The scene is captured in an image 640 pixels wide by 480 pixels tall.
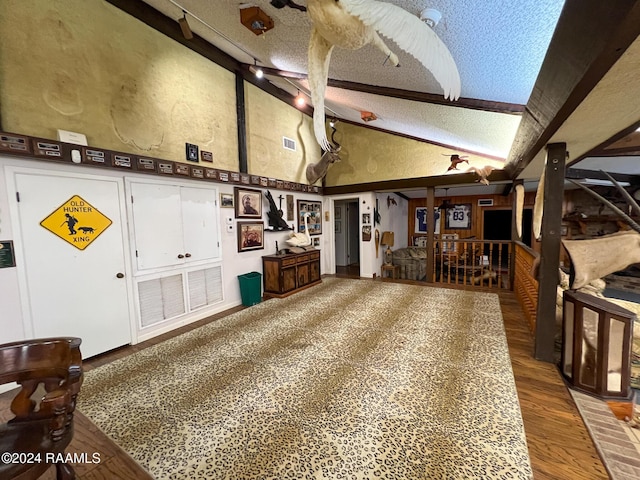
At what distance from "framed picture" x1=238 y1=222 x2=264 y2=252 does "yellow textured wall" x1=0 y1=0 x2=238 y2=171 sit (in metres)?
1.18

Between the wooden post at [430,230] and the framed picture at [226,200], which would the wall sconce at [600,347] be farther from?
the framed picture at [226,200]

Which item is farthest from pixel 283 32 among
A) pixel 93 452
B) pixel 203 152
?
pixel 93 452

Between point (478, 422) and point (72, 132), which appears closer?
point (478, 422)

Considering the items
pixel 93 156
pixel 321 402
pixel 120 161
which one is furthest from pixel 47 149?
pixel 321 402

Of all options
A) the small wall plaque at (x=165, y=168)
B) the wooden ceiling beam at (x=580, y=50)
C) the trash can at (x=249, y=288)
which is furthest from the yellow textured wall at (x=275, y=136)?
the wooden ceiling beam at (x=580, y=50)

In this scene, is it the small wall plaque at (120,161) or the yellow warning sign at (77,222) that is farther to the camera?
the small wall plaque at (120,161)

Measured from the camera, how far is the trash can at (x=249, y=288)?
4.44 metres

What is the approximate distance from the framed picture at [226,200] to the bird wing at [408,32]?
3.60 metres

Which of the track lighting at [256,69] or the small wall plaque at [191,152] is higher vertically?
the track lighting at [256,69]

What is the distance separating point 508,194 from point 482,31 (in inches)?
320

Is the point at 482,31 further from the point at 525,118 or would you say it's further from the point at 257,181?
the point at 257,181

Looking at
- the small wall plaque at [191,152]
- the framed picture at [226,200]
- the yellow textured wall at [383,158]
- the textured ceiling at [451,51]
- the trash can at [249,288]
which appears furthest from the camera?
the yellow textured wall at [383,158]

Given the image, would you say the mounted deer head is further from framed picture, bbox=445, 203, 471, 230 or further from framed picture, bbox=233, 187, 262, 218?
framed picture, bbox=445, 203, 471, 230

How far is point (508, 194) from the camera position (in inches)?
311
